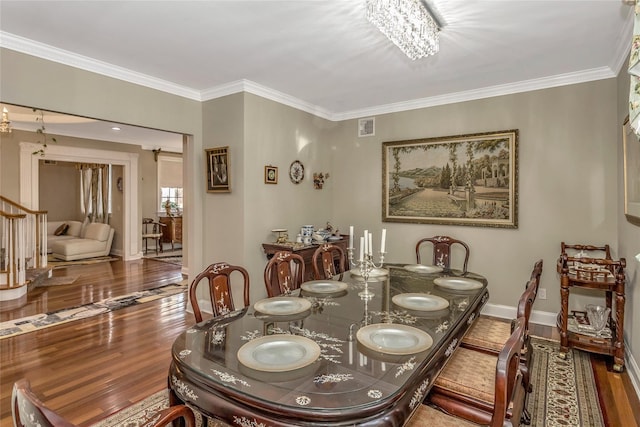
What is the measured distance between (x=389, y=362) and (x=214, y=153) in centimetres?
328

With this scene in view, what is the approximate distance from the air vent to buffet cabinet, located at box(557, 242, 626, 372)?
8.90ft

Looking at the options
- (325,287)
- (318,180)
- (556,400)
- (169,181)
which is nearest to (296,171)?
(318,180)

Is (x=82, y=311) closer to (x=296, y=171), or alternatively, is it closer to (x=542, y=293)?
(x=296, y=171)

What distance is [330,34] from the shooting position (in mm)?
2643

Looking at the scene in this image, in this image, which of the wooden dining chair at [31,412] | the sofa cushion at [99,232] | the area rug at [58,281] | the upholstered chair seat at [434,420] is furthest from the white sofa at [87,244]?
the upholstered chair seat at [434,420]

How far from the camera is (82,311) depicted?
414cm

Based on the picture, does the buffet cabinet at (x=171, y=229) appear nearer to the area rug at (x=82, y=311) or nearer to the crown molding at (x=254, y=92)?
the area rug at (x=82, y=311)

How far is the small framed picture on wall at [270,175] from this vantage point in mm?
4004

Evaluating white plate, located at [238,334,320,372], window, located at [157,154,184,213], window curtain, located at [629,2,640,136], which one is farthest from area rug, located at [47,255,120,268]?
window curtain, located at [629,2,640,136]

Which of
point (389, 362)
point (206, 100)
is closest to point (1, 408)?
point (389, 362)

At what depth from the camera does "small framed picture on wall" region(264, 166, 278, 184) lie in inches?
158

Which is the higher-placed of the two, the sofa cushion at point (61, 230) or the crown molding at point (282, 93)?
the crown molding at point (282, 93)

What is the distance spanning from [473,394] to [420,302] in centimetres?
57

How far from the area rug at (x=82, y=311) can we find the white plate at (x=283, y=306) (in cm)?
316
